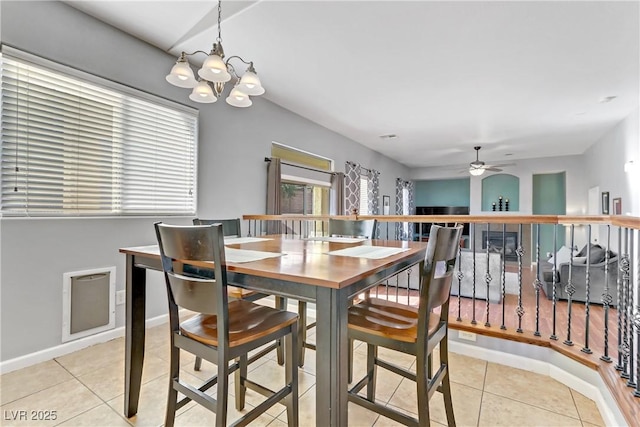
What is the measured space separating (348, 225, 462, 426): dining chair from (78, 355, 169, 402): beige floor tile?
1462mm

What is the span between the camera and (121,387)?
1858 millimetres

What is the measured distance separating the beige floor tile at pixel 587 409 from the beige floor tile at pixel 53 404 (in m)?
2.72

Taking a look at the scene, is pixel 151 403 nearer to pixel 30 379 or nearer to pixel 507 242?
pixel 30 379

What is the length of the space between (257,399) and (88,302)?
5.45 ft

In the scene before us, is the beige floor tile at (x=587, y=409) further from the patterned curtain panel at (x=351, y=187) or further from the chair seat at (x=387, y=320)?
the patterned curtain panel at (x=351, y=187)

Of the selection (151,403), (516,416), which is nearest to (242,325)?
(151,403)

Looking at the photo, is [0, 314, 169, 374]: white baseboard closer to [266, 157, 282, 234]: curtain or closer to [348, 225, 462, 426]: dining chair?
[266, 157, 282, 234]: curtain

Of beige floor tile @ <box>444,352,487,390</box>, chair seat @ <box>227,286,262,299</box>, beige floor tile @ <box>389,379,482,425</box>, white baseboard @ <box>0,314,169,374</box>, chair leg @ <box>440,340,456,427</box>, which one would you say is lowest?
beige floor tile @ <box>389,379,482,425</box>

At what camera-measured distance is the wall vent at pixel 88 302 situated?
7.47ft

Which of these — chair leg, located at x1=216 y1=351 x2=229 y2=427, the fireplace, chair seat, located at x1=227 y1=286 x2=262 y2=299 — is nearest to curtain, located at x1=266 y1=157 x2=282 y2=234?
chair seat, located at x1=227 y1=286 x2=262 y2=299

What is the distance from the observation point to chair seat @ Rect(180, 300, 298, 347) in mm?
1196

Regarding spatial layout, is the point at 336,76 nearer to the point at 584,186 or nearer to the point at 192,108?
the point at 192,108

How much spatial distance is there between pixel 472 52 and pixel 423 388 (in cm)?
289

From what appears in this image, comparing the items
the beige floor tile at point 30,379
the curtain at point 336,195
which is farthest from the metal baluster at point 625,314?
the curtain at point 336,195
